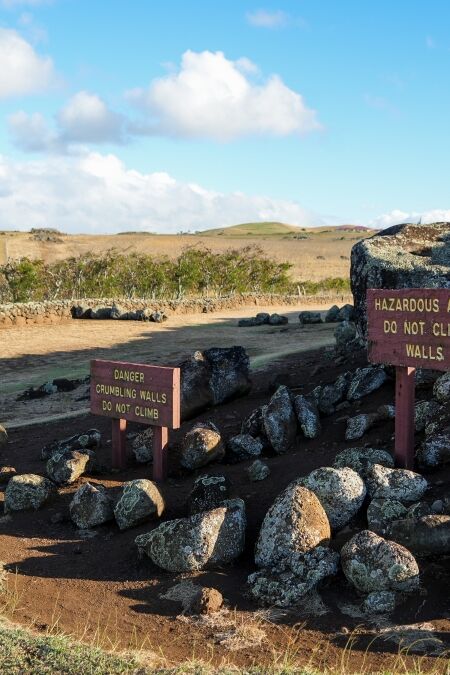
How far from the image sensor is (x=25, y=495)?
9906 millimetres

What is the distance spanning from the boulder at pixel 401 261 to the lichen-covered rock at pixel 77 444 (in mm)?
4824

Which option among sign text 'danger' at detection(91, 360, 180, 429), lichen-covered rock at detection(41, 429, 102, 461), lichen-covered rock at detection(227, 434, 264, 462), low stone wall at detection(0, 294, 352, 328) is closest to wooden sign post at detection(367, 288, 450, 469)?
lichen-covered rock at detection(227, 434, 264, 462)

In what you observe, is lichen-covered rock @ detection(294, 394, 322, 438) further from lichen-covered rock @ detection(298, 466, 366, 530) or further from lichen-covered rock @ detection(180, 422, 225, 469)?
lichen-covered rock @ detection(298, 466, 366, 530)

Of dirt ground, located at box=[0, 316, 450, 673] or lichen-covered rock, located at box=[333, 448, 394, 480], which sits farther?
lichen-covered rock, located at box=[333, 448, 394, 480]

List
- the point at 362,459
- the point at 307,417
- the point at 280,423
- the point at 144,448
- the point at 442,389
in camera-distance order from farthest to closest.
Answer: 1. the point at 144,448
2. the point at 307,417
3. the point at 280,423
4. the point at 442,389
5. the point at 362,459

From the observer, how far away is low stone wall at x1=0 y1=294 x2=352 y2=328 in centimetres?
2989

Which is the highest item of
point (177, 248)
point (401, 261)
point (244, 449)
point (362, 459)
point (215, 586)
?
point (177, 248)

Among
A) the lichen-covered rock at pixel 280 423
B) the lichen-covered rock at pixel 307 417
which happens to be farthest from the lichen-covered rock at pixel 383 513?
the lichen-covered rock at pixel 307 417

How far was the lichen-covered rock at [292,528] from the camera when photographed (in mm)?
7336

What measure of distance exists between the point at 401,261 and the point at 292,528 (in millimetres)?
6631

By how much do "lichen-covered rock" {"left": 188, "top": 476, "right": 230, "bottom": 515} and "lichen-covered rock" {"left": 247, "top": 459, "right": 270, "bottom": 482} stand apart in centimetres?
76

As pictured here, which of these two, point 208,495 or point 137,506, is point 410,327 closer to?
point 208,495

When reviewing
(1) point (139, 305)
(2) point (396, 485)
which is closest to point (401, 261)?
(2) point (396, 485)

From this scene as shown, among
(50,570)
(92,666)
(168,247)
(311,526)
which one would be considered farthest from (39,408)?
(168,247)
